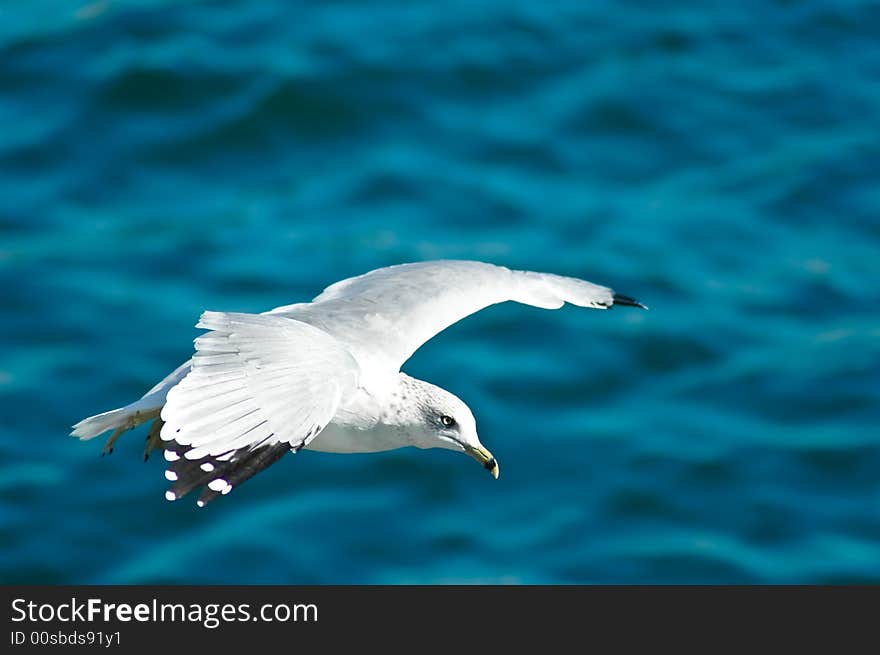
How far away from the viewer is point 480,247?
12930mm

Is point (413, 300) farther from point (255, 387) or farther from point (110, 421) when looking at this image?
point (255, 387)

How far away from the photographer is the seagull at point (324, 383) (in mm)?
6449

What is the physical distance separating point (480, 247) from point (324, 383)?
20.1 feet

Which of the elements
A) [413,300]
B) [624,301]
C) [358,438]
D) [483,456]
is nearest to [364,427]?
[358,438]

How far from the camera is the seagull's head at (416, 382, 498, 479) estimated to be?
7.60 metres

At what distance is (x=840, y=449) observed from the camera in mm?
12219

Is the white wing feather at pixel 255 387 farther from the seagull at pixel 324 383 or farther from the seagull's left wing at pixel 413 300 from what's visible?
the seagull's left wing at pixel 413 300

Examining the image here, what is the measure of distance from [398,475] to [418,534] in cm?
53

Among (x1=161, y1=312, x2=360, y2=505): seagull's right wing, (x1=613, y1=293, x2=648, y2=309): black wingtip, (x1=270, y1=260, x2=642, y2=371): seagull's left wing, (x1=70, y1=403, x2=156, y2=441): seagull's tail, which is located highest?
(x1=613, y1=293, x2=648, y2=309): black wingtip

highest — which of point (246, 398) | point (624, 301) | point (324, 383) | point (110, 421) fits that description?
point (624, 301)

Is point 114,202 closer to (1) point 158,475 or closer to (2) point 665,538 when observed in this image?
(1) point 158,475

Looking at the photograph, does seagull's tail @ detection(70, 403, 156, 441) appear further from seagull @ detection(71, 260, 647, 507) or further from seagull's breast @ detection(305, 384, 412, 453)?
seagull's breast @ detection(305, 384, 412, 453)

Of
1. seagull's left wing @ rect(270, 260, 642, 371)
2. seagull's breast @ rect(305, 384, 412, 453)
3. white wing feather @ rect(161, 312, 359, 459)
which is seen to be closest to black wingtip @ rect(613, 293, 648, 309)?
seagull's left wing @ rect(270, 260, 642, 371)

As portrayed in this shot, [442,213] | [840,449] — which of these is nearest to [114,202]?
[442,213]
